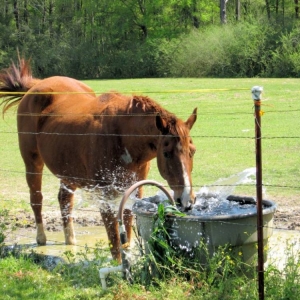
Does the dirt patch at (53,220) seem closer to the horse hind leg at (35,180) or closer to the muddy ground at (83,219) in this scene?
the muddy ground at (83,219)

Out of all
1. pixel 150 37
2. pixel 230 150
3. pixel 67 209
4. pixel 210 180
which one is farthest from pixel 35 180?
pixel 150 37

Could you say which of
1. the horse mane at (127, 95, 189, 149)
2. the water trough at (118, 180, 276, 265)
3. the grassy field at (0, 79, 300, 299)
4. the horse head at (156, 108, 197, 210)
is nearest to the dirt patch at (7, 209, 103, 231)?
the grassy field at (0, 79, 300, 299)

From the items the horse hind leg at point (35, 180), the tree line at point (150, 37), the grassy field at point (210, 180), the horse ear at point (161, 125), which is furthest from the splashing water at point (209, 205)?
the tree line at point (150, 37)

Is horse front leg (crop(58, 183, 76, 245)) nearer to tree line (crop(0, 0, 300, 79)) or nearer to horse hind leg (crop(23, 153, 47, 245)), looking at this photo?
horse hind leg (crop(23, 153, 47, 245))

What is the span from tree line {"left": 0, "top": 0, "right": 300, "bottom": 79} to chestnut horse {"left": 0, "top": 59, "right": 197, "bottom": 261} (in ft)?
97.0

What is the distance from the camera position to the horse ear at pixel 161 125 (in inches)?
219

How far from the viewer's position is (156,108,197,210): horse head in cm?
529

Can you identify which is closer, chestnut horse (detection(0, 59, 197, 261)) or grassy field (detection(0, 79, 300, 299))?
grassy field (detection(0, 79, 300, 299))

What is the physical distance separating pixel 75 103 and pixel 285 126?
33.1 feet

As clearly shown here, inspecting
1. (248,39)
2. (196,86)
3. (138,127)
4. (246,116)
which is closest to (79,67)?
(248,39)

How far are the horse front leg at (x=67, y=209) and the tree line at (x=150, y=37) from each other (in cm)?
2975

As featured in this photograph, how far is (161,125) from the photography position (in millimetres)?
5590

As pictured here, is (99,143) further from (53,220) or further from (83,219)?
(53,220)

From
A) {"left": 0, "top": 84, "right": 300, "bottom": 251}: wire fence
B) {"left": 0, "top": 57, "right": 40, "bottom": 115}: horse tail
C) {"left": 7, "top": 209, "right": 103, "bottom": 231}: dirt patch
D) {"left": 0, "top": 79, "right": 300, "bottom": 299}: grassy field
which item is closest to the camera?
{"left": 0, "top": 79, "right": 300, "bottom": 299}: grassy field
